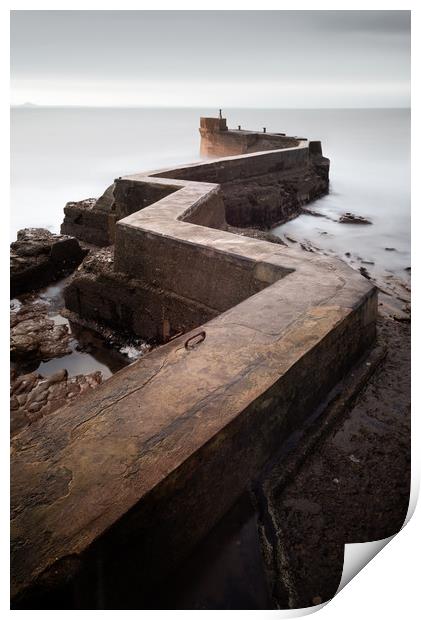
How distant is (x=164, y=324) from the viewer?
3.85 meters

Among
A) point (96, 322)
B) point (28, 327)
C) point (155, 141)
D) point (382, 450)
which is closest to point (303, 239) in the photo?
point (96, 322)

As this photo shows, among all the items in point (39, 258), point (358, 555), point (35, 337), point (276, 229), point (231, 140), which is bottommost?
point (358, 555)

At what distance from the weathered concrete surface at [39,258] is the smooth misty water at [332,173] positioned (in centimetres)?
42

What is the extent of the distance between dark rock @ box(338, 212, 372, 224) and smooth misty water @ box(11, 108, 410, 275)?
0.11 metres

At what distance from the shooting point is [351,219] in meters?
7.38

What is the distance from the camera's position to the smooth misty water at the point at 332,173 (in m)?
2.64

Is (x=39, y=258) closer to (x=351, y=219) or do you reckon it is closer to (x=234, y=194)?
(x=234, y=194)

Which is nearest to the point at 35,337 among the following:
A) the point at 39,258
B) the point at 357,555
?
the point at 39,258

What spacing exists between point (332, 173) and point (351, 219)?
3834 mm

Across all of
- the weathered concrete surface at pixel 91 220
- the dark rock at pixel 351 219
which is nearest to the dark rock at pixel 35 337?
the weathered concrete surface at pixel 91 220

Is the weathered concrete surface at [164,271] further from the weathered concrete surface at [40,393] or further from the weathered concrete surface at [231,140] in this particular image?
the weathered concrete surface at [231,140]

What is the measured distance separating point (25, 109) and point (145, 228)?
5.43 feet

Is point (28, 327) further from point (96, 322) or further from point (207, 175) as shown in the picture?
point (207, 175)

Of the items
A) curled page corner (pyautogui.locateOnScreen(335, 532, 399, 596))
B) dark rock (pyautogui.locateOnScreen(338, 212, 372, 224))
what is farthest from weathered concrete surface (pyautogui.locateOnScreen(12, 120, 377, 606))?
dark rock (pyautogui.locateOnScreen(338, 212, 372, 224))
